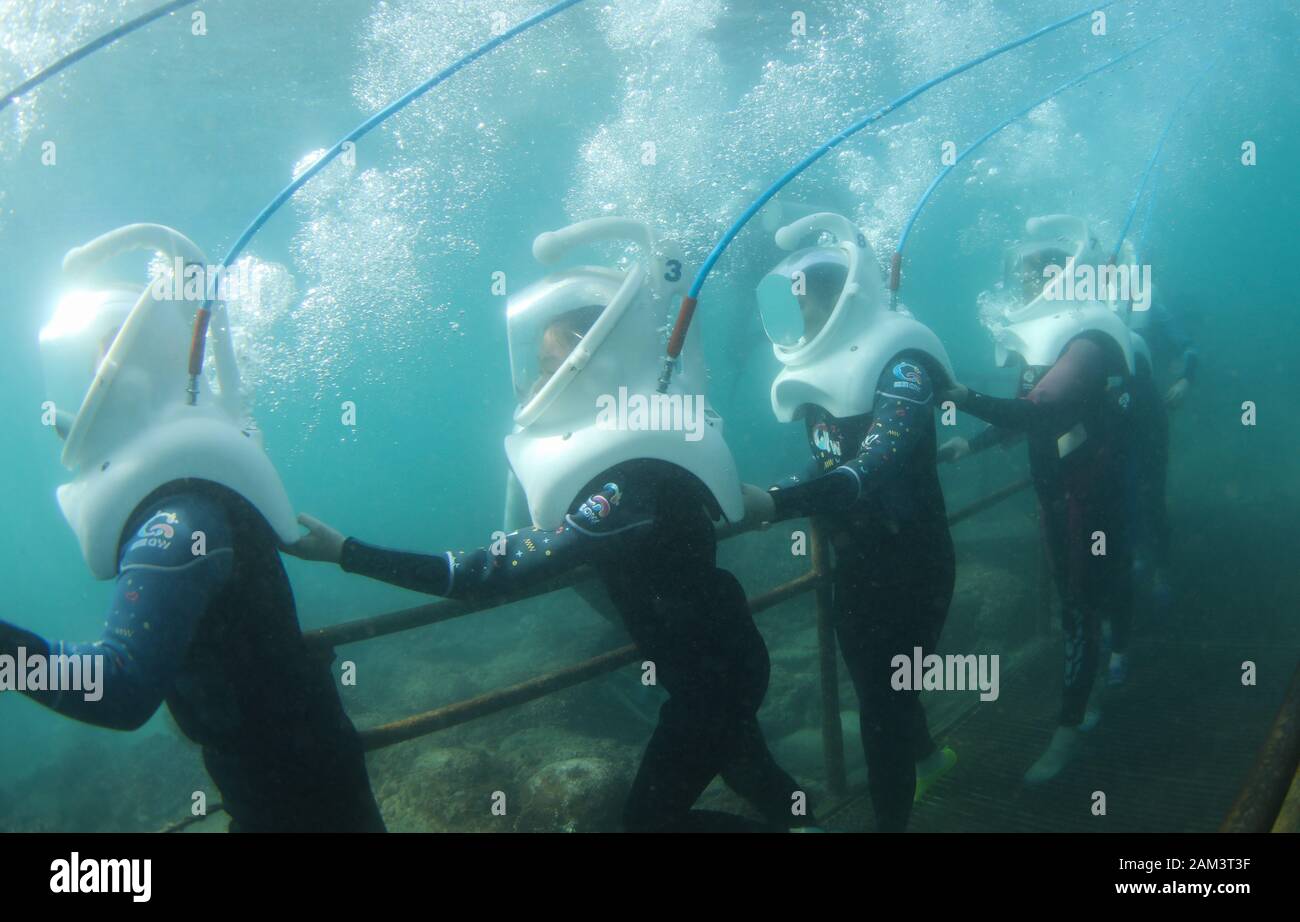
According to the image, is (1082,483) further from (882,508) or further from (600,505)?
(600,505)

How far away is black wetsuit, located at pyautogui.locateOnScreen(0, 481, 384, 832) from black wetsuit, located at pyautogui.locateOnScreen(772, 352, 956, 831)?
1827 millimetres

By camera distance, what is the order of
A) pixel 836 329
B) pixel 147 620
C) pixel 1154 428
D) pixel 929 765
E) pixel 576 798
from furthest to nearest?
1. pixel 1154 428
2. pixel 576 798
3. pixel 929 765
4. pixel 836 329
5. pixel 147 620

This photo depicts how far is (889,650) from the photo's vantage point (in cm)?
267

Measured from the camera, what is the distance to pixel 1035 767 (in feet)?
11.4

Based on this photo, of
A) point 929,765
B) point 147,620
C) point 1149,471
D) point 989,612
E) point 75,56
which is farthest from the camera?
point 989,612

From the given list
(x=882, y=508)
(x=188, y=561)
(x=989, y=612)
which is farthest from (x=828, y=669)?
(x=989, y=612)

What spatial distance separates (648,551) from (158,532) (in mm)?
1198

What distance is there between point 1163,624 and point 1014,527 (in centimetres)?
603

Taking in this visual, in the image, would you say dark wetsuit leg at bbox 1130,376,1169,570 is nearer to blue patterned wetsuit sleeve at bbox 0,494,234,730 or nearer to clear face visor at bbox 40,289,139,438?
blue patterned wetsuit sleeve at bbox 0,494,234,730

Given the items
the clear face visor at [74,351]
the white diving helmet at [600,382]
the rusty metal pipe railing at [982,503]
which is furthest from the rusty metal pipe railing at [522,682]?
the rusty metal pipe railing at [982,503]

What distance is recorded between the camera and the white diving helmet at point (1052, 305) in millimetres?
3798

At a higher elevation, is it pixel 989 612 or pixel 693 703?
pixel 989 612
